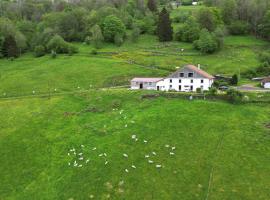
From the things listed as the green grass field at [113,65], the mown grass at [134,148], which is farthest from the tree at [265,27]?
the mown grass at [134,148]

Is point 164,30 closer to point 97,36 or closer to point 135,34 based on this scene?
point 135,34

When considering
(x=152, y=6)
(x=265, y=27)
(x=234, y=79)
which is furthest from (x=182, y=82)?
(x=152, y=6)

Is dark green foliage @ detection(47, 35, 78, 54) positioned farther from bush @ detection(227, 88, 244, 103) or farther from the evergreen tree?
bush @ detection(227, 88, 244, 103)

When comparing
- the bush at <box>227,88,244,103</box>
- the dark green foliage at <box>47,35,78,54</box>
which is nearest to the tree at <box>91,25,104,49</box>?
the dark green foliage at <box>47,35,78,54</box>

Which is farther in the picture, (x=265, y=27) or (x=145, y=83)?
(x=265, y=27)

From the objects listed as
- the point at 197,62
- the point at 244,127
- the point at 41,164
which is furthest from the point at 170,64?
the point at 41,164

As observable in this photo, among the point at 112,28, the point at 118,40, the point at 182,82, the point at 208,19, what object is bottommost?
the point at 182,82

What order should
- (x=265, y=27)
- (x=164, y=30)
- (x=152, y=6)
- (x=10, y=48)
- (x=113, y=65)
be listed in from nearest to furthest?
1. (x=113, y=65)
2. (x=10, y=48)
3. (x=265, y=27)
4. (x=164, y=30)
5. (x=152, y=6)

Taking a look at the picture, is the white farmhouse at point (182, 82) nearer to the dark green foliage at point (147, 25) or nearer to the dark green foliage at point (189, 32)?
the dark green foliage at point (189, 32)
